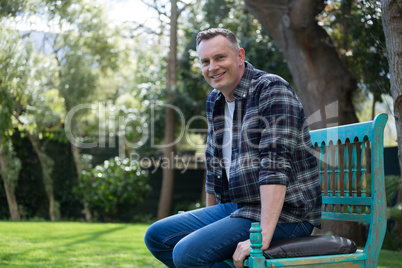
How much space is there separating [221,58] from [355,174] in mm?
873

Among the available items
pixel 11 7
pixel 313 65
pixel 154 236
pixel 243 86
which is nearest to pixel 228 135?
pixel 243 86

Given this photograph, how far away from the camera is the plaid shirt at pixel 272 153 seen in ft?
6.65

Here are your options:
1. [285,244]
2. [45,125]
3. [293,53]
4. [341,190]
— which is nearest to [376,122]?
[341,190]

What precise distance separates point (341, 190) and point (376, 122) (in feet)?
1.58

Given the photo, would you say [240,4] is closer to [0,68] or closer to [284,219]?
[0,68]

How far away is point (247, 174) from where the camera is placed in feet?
6.97

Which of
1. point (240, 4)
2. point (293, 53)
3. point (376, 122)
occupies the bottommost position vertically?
point (376, 122)

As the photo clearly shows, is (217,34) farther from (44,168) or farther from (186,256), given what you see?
(44,168)

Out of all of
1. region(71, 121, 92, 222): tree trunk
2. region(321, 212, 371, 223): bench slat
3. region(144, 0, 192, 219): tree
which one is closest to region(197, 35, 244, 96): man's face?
region(321, 212, 371, 223): bench slat

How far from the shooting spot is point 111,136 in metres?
12.5

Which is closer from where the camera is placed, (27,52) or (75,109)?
(27,52)

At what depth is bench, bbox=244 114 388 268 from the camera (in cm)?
186

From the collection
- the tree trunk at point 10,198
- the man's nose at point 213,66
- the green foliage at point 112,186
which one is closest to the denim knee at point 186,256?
the man's nose at point 213,66

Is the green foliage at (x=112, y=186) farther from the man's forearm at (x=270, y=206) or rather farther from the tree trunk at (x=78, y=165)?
the man's forearm at (x=270, y=206)
